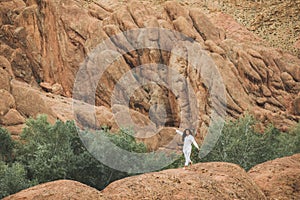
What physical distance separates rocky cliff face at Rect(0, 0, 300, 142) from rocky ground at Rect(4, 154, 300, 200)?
36109 mm

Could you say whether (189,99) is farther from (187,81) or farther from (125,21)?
(125,21)

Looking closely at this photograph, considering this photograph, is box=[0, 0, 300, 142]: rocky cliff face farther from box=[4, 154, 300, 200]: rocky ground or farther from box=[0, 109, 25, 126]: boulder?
box=[4, 154, 300, 200]: rocky ground

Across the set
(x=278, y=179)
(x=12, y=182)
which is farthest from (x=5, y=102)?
(x=278, y=179)

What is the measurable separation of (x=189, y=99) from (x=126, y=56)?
30.5 ft

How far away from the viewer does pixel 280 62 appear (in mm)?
68688

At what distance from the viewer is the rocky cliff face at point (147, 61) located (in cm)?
6016

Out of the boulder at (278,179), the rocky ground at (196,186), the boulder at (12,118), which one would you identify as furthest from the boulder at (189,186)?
the boulder at (12,118)

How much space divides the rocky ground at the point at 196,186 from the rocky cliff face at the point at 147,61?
118 feet

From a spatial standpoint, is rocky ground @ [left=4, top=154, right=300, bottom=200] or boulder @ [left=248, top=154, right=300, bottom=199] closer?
rocky ground @ [left=4, top=154, right=300, bottom=200]

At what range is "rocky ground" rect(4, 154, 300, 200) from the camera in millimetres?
15380

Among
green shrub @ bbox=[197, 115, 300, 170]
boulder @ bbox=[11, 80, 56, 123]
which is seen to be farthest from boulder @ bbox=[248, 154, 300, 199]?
boulder @ bbox=[11, 80, 56, 123]

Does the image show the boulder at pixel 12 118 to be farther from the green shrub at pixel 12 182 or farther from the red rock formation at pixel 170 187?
the red rock formation at pixel 170 187

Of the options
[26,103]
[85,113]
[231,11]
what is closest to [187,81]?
[85,113]

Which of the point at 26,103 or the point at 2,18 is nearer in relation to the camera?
the point at 26,103
